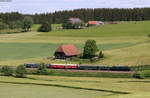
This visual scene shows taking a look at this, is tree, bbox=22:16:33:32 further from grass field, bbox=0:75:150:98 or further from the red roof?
grass field, bbox=0:75:150:98

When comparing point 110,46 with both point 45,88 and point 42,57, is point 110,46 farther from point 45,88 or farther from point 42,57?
point 45,88

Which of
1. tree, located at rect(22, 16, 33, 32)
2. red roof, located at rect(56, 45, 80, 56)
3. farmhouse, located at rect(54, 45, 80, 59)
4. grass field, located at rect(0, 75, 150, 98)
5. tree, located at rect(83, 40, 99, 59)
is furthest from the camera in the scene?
tree, located at rect(22, 16, 33, 32)

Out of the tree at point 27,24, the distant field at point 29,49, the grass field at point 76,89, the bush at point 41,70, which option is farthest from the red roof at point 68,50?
the tree at point 27,24

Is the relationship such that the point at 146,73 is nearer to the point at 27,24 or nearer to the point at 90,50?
the point at 90,50

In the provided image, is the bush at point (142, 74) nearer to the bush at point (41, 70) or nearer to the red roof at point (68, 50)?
the bush at point (41, 70)

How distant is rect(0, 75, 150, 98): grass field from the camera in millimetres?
41156

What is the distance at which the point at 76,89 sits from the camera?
46.8 meters

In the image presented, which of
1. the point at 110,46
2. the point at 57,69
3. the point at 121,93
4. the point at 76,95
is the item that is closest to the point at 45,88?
the point at 76,95

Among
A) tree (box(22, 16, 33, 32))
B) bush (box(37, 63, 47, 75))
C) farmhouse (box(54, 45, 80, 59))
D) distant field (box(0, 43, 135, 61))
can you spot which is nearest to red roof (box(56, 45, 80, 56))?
farmhouse (box(54, 45, 80, 59))

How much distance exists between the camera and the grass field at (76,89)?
41156mm

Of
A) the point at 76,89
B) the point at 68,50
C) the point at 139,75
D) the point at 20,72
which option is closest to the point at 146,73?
the point at 139,75

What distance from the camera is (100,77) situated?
6103 centimetres

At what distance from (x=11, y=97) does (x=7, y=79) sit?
1798cm

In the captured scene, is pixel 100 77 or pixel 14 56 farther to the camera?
pixel 14 56
